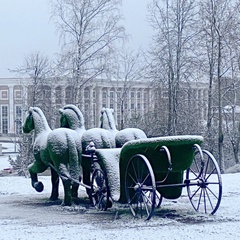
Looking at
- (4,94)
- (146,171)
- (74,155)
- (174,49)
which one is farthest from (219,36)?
(4,94)

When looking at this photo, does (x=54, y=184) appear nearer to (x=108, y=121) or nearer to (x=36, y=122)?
(x=36, y=122)

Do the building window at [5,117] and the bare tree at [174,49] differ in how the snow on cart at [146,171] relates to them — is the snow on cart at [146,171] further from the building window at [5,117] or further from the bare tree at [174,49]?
the building window at [5,117]

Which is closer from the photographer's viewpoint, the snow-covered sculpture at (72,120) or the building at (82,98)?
the snow-covered sculpture at (72,120)

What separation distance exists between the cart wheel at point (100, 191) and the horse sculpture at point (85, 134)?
34.9 inches

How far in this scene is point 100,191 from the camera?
1310cm

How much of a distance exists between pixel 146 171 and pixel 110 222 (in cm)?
121

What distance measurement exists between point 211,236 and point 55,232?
2574 mm

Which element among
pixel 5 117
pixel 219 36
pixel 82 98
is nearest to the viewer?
pixel 219 36

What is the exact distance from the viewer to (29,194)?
17500mm

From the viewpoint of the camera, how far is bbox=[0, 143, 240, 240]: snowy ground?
9805 millimetres

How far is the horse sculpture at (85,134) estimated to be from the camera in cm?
1404

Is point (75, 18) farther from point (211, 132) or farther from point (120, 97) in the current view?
point (120, 97)

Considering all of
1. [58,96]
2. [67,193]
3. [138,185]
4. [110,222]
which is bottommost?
[110,222]

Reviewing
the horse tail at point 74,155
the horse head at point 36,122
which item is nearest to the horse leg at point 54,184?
the horse head at point 36,122
